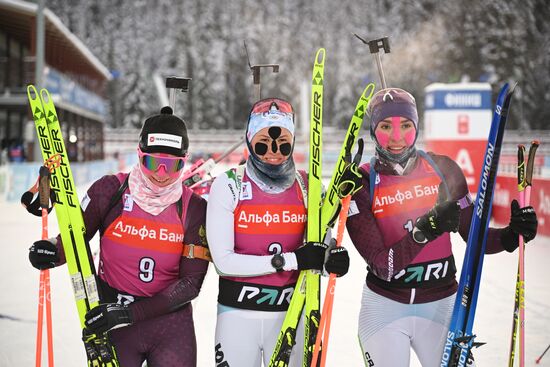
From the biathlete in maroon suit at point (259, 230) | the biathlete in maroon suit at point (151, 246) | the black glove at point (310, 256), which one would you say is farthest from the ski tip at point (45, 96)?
the black glove at point (310, 256)

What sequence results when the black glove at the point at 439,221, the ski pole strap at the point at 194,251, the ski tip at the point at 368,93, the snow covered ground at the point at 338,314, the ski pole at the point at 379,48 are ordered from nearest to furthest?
the black glove at the point at 439,221
the ski pole strap at the point at 194,251
the ski tip at the point at 368,93
the ski pole at the point at 379,48
the snow covered ground at the point at 338,314

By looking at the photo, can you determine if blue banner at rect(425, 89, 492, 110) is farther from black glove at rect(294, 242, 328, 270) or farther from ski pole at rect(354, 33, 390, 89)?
black glove at rect(294, 242, 328, 270)

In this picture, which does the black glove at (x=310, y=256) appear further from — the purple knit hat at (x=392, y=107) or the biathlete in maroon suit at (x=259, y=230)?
the purple knit hat at (x=392, y=107)

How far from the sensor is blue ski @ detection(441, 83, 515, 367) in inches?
107

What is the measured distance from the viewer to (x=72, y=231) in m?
2.96

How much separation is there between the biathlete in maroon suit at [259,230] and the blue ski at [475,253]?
79 cm

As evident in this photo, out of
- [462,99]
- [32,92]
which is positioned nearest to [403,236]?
[32,92]

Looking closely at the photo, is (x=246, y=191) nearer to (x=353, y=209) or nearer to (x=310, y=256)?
(x=310, y=256)

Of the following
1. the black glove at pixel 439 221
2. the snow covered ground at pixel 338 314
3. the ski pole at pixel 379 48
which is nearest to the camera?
the black glove at pixel 439 221

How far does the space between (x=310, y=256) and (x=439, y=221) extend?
2.10ft

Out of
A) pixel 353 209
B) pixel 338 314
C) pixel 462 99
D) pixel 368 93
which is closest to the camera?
pixel 353 209

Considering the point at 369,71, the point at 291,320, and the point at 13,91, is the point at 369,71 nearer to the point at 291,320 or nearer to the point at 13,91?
the point at 13,91

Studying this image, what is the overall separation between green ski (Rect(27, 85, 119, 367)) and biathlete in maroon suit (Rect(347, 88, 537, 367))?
140cm

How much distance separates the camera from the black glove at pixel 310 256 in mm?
2758
